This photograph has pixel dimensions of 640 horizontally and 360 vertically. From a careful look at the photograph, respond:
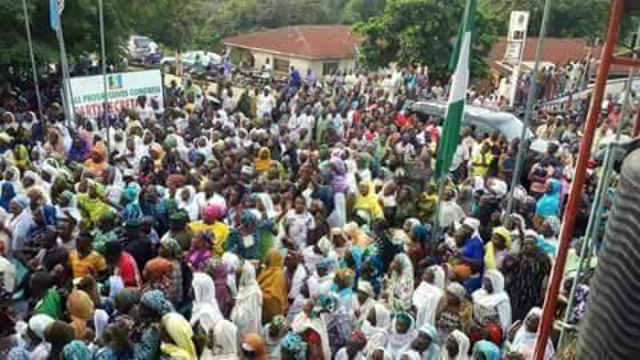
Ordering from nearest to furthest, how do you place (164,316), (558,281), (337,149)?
(558,281), (164,316), (337,149)

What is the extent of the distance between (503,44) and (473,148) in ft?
73.2

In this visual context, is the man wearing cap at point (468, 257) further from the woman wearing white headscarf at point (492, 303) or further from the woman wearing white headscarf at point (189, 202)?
the woman wearing white headscarf at point (189, 202)

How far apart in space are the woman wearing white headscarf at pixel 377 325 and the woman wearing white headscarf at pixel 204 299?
3.66 feet

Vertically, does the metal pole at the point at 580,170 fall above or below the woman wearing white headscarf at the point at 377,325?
above

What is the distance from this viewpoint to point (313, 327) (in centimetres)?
531

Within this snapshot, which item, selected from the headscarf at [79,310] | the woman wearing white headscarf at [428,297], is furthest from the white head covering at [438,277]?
the headscarf at [79,310]

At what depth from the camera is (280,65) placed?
3450 centimetres

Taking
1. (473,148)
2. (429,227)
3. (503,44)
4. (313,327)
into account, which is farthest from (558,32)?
(313,327)

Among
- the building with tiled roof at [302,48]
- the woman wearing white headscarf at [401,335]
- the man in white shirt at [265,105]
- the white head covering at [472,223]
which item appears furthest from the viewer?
the building with tiled roof at [302,48]

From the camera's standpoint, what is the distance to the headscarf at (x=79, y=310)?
204 inches

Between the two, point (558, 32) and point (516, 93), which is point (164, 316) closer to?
point (516, 93)

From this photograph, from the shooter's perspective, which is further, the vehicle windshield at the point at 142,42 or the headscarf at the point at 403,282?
the vehicle windshield at the point at 142,42

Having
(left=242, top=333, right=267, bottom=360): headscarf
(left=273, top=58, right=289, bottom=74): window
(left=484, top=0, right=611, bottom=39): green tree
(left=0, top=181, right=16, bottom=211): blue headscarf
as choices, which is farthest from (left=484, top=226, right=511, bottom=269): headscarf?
(left=273, top=58, right=289, bottom=74): window

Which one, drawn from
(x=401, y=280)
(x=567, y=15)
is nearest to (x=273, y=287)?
(x=401, y=280)
